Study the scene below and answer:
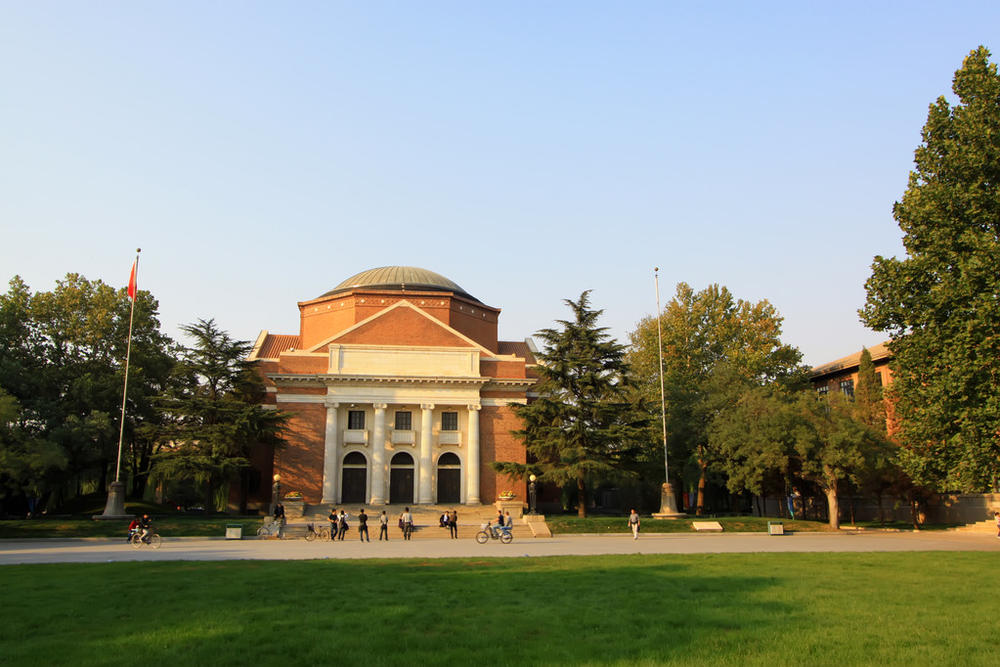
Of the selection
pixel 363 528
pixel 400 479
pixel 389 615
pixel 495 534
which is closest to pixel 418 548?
pixel 495 534

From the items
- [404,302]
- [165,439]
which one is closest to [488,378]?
[404,302]

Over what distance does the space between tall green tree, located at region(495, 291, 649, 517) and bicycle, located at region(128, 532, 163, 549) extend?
18.6 metres

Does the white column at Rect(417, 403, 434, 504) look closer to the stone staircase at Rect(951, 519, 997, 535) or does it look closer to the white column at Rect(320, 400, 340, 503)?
the white column at Rect(320, 400, 340, 503)

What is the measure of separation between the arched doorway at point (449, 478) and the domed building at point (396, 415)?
62mm

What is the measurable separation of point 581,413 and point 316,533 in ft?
51.9

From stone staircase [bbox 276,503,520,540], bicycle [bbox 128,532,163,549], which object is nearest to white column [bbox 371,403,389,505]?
stone staircase [bbox 276,503,520,540]

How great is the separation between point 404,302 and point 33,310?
21789 mm

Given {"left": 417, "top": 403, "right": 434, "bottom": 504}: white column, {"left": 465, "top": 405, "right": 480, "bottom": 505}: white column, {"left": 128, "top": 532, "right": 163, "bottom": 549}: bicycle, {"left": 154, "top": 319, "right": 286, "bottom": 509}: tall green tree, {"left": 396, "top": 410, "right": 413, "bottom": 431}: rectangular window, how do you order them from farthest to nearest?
{"left": 396, "top": 410, "right": 413, "bottom": 431}: rectangular window, {"left": 417, "top": 403, "right": 434, "bottom": 504}: white column, {"left": 465, "top": 405, "right": 480, "bottom": 505}: white column, {"left": 154, "top": 319, "right": 286, "bottom": 509}: tall green tree, {"left": 128, "top": 532, "right": 163, "bottom": 549}: bicycle

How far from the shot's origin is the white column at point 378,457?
44.0 metres

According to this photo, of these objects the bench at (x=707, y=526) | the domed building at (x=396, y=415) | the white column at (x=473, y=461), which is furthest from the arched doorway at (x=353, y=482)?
the bench at (x=707, y=526)

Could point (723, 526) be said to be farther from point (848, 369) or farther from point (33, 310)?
point (33, 310)

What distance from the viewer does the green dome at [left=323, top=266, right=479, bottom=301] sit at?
52656mm

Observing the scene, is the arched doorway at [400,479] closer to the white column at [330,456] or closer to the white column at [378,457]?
the white column at [378,457]

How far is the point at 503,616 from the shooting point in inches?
401
